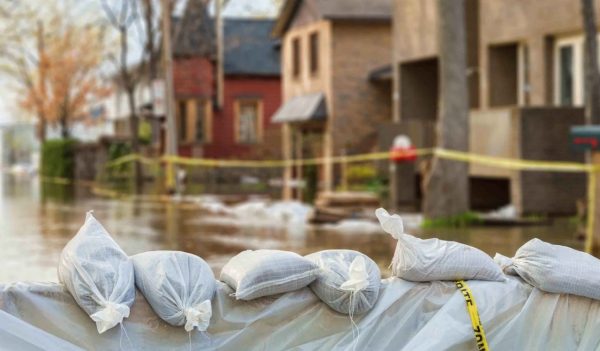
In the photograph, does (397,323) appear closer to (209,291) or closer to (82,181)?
(209,291)

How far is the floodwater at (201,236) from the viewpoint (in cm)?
1462

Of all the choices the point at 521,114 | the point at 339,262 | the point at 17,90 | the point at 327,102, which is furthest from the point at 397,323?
the point at 17,90

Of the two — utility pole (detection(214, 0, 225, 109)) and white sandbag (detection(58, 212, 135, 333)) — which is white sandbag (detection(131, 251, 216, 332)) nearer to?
white sandbag (detection(58, 212, 135, 333))

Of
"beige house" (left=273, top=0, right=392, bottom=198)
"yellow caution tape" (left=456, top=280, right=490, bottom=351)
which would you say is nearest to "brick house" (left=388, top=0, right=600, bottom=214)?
"beige house" (left=273, top=0, right=392, bottom=198)

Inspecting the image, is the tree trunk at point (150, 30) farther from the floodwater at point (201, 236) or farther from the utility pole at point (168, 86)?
the floodwater at point (201, 236)

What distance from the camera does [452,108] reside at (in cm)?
1925

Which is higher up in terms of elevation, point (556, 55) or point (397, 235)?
point (556, 55)

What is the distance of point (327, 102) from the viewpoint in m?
40.3

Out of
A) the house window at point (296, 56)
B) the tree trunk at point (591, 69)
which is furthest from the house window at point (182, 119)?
the tree trunk at point (591, 69)

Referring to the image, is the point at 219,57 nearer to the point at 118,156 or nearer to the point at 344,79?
the point at 118,156

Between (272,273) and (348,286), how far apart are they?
1.16ft

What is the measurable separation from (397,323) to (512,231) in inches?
459

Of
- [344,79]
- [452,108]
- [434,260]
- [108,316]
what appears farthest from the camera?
[344,79]

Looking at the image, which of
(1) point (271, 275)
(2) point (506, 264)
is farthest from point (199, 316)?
(2) point (506, 264)
